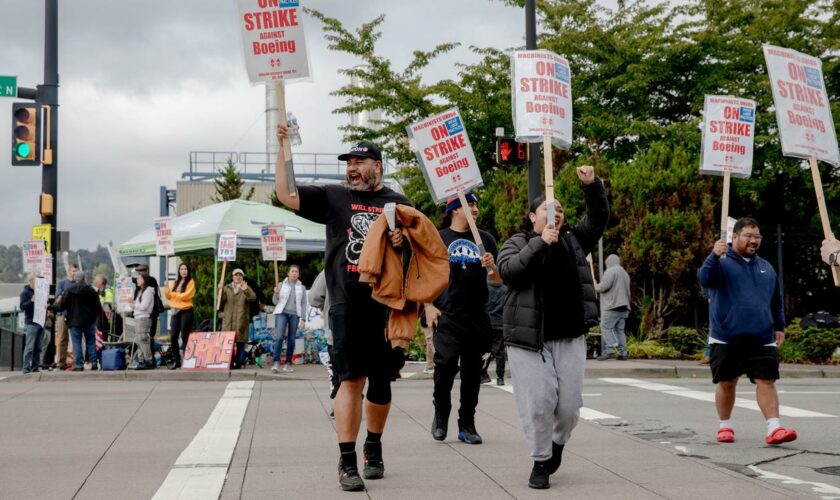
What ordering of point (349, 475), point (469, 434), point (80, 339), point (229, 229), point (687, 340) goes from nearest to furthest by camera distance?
1. point (349, 475)
2. point (469, 434)
3. point (80, 339)
4. point (687, 340)
5. point (229, 229)

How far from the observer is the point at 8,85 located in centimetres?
1794

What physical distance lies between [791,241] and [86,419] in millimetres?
14340

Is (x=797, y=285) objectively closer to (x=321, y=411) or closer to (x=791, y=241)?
(x=791, y=241)

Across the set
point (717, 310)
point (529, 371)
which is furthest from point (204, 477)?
point (717, 310)

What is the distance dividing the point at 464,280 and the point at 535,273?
205 centimetres

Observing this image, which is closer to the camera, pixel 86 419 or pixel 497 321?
pixel 86 419

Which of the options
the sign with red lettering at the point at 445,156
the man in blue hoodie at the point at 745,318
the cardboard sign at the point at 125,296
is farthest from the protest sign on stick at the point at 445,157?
the cardboard sign at the point at 125,296

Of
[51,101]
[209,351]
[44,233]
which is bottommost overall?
[209,351]

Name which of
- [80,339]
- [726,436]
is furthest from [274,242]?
[726,436]

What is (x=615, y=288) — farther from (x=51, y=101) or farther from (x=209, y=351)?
(x=51, y=101)

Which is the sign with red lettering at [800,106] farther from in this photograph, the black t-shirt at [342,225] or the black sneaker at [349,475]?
the black sneaker at [349,475]

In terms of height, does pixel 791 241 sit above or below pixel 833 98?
below

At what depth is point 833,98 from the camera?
71.8 ft

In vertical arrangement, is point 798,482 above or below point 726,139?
below
